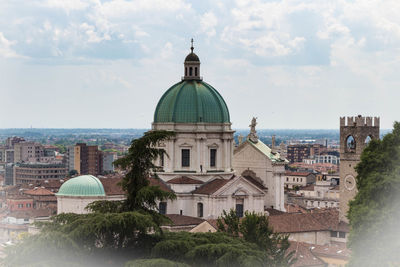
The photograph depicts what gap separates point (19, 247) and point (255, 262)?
7445 mm

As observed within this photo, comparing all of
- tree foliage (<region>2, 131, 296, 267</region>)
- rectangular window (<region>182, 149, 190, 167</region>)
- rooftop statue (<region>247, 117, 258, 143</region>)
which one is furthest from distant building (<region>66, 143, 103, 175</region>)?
tree foliage (<region>2, 131, 296, 267</region>)

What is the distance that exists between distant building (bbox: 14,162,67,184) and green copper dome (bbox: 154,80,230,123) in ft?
254

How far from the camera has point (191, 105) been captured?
55.0m

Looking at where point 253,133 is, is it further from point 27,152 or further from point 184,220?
point 27,152

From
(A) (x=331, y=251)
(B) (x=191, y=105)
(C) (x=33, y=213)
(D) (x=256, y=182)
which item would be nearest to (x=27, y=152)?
(C) (x=33, y=213)

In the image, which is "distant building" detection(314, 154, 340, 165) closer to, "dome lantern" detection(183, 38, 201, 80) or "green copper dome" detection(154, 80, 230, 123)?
"dome lantern" detection(183, 38, 201, 80)

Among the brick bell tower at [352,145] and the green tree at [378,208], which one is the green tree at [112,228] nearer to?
the green tree at [378,208]

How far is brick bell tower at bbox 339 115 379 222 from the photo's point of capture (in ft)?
174

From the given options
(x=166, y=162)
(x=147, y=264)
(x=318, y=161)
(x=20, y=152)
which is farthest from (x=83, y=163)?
(x=147, y=264)

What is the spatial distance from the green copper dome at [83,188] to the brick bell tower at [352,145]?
13314 mm

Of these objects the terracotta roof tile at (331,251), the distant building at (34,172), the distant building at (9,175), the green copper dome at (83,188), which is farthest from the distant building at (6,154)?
the terracotta roof tile at (331,251)

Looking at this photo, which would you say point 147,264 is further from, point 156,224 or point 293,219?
point 293,219

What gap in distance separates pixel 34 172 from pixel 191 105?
82.2 metres

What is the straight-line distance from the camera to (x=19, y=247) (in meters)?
29.8
